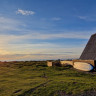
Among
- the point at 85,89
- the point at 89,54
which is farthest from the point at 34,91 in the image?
the point at 89,54

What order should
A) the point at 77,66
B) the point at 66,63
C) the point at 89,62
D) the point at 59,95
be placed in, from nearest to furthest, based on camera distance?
the point at 59,95 → the point at 89,62 → the point at 77,66 → the point at 66,63

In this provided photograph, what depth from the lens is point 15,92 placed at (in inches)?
560

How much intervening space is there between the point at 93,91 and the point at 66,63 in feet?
81.8

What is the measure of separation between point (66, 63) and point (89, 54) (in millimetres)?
8651

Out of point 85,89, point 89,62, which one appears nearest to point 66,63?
point 89,62

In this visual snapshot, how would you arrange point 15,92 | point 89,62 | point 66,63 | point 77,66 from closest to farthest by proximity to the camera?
point 15,92 → point 89,62 → point 77,66 → point 66,63

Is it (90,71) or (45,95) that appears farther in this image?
(90,71)

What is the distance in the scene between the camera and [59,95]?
13.0m

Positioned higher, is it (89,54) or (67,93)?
(89,54)

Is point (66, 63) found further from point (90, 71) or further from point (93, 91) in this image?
point (93, 91)

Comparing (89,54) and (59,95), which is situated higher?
(89,54)

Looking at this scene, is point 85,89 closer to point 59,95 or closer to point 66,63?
point 59,95

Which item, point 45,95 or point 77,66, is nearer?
point 45,95

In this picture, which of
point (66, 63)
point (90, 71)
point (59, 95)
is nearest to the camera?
point (59, 95)
